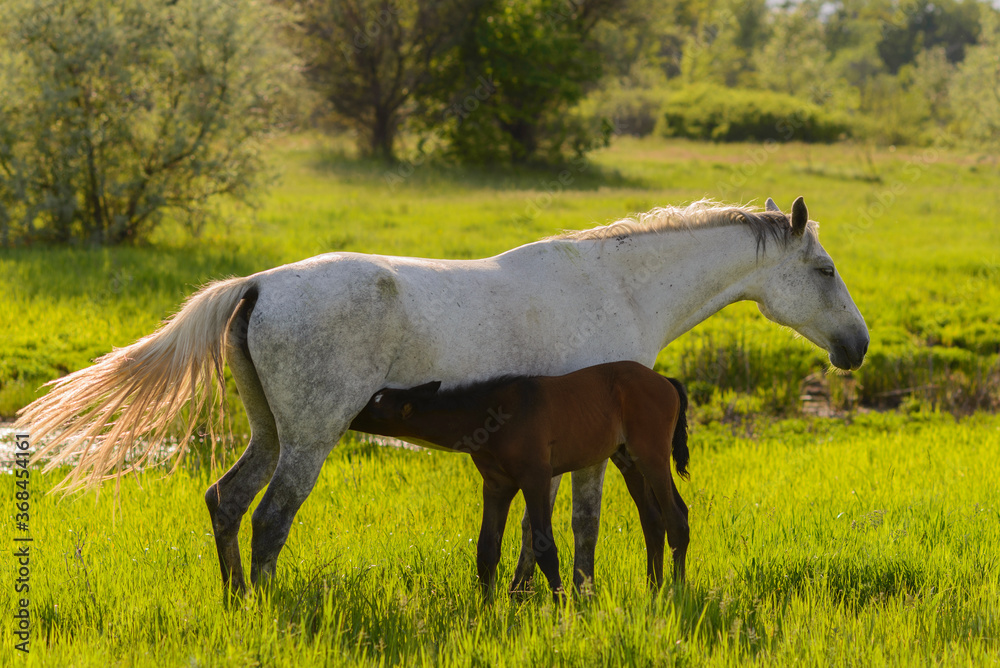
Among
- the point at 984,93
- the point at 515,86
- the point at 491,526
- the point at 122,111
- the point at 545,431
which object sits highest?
the point at 515,86

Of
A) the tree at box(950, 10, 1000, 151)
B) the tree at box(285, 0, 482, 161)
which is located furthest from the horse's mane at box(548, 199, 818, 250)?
the tree at box(285, 0, 482, 161)

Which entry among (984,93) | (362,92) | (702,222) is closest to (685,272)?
(702,222)

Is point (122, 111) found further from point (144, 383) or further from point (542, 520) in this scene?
point (542, 520)

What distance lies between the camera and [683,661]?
3445 millimetres

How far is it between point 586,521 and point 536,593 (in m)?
0.50

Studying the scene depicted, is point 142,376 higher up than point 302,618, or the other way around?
point 142,376

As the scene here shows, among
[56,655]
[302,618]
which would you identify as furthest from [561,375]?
[56,655]

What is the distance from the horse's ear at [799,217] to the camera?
4.95 metres

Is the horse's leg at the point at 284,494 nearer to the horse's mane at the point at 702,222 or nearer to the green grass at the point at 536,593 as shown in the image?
the green grass at the point at 536,593

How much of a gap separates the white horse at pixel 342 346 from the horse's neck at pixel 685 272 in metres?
0.01

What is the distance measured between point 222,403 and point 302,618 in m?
1.25

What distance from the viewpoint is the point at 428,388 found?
3912 millimetres

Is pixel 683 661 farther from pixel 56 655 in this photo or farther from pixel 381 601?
pixel 56 655

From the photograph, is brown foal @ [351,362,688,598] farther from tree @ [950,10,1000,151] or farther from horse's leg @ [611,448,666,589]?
tree @ [950,10,1000,151]
